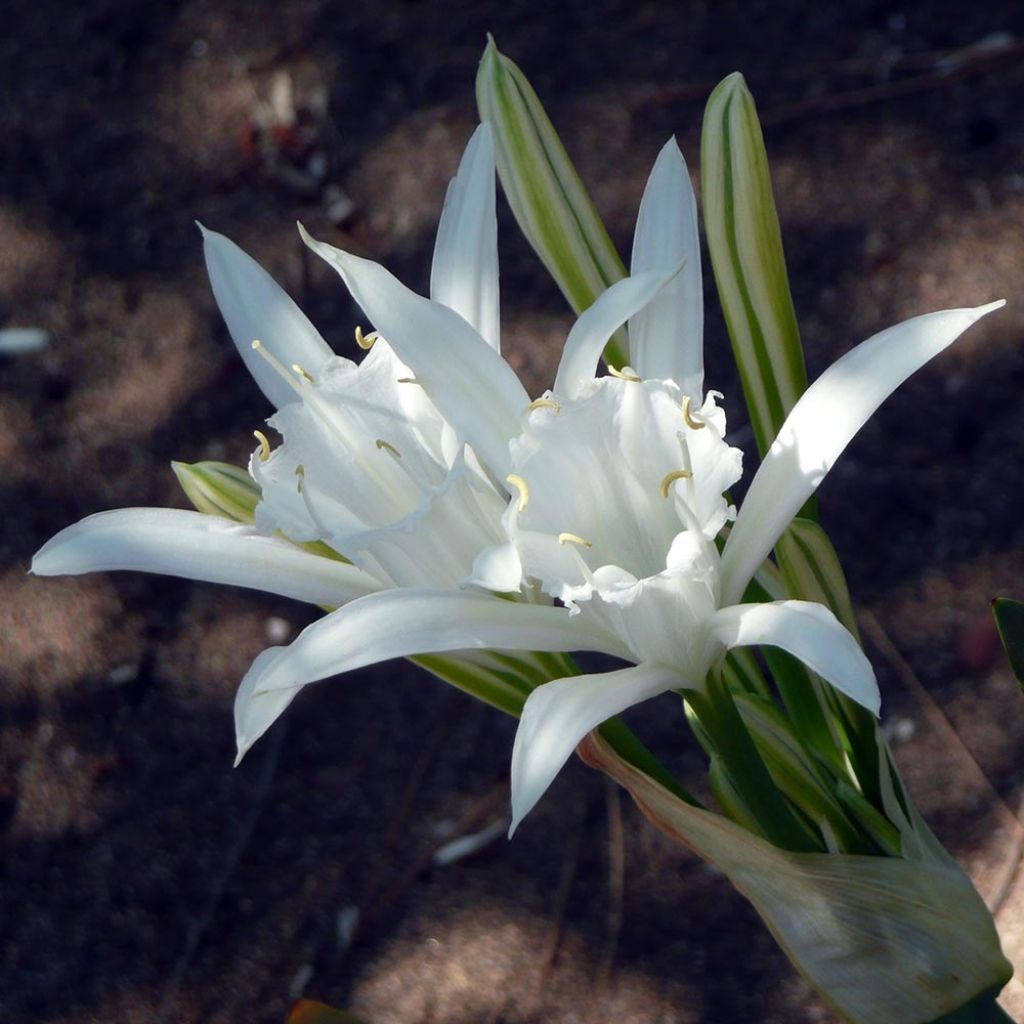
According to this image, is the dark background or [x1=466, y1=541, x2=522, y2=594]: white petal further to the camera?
the dark background

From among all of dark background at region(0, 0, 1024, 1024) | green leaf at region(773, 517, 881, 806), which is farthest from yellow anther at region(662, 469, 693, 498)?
dark background at region(0, 0, 1024, 1024)

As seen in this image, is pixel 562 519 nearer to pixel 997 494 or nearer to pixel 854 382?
pixel 854 382

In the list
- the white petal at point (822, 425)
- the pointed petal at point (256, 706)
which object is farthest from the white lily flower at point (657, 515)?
the pointed petal at point (256, 706)

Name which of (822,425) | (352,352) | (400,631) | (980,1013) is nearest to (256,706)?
(400,631)

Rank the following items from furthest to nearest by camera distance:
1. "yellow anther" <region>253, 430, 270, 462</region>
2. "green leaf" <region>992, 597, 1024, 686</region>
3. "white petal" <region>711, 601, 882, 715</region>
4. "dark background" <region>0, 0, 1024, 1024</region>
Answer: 1. "dark background" <region>0, 0, 1024, 1024</region>
2. "green leaf" <region>992, 597, 1024, 686</region>
3. "yellow anther" <region>253, 430, 270, 462</region>
4. "white petal" <region>711, 601, 882, 715</region>

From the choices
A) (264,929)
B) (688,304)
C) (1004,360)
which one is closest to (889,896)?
(688,304)

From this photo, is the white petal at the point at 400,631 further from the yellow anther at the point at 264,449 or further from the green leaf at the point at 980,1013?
the green leaf at the point at 980,1013

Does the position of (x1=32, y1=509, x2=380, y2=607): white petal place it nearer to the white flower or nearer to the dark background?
the white flower
